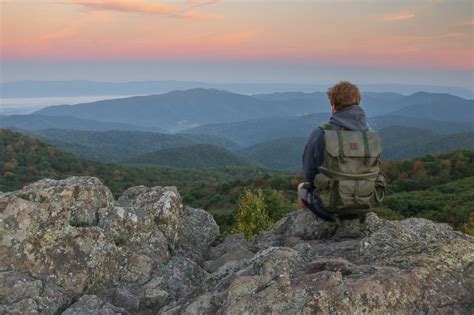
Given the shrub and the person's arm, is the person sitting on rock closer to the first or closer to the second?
the person's arm

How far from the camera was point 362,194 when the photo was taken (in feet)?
26.2

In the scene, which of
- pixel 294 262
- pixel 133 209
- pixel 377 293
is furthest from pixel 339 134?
pixel 133 209

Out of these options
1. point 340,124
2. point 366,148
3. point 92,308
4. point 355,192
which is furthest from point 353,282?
point 92,308

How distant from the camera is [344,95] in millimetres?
8312

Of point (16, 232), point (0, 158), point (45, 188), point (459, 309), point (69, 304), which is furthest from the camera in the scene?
point (0, 158)

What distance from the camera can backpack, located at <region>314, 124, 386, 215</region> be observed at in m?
7.71

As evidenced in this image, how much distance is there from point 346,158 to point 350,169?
27 cm

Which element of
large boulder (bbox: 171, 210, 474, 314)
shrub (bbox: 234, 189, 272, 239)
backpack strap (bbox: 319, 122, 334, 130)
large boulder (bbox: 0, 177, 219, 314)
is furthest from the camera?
shrub (bbox: 234, 189, 272, 239)

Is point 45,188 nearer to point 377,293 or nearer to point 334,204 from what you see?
point 334,204

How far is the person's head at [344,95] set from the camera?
27.2 ft

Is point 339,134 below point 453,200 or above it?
above

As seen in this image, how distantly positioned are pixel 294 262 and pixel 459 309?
95.7 inches

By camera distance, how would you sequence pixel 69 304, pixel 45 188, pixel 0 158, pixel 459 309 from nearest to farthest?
pixel 459 309, pixel 69 304, pixel 45 188, pixel 0 158

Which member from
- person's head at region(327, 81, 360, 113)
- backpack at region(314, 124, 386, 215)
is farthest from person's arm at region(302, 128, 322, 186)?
person's head at region(327, 81, 360, 113)
